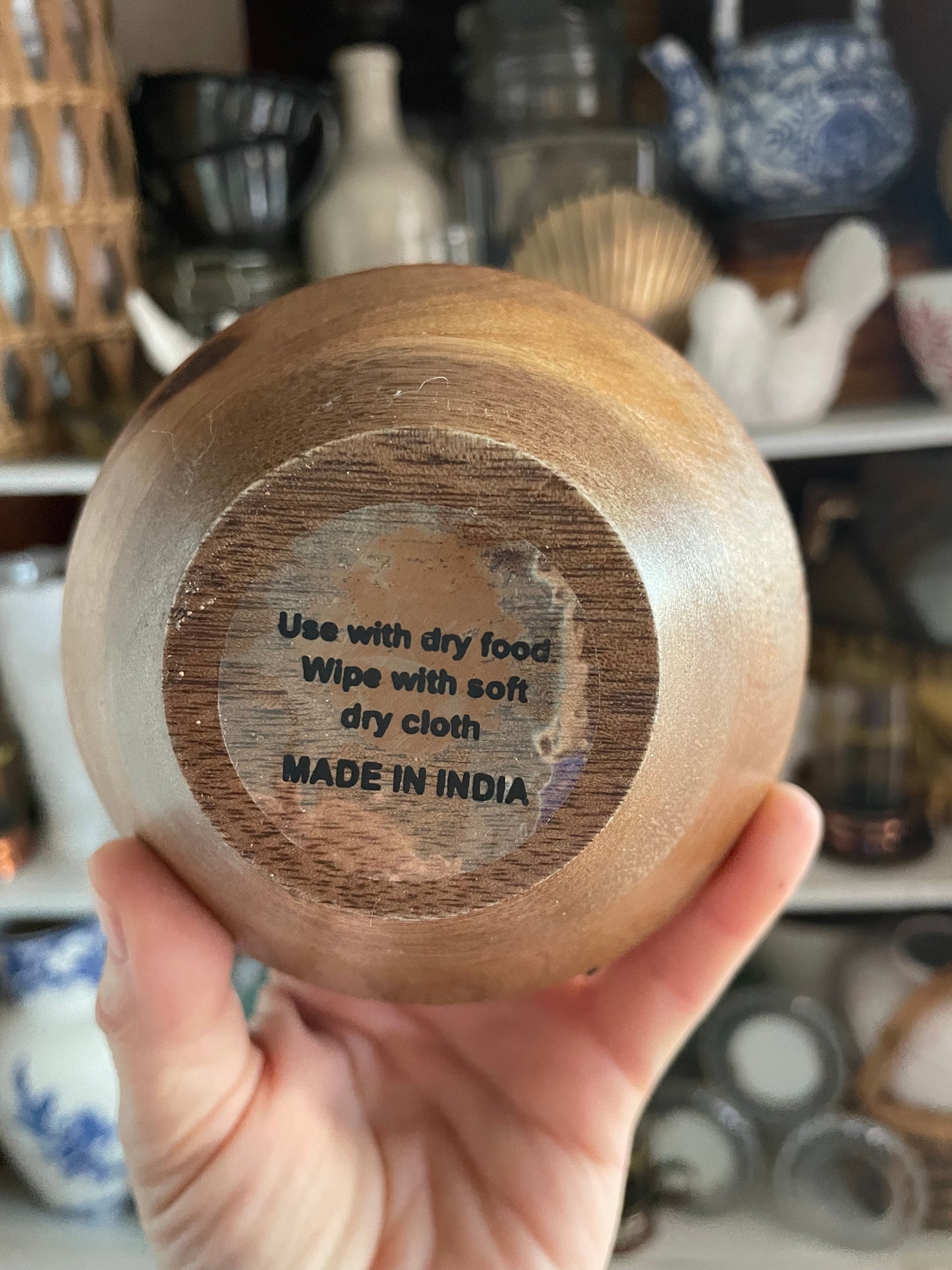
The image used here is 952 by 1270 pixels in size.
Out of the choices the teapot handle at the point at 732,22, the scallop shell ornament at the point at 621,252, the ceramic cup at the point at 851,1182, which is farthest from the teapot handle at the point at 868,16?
the ceramic cup at the point at 851,1182

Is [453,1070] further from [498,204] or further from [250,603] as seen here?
[498,204]

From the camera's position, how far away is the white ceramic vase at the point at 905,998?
2.95 ft

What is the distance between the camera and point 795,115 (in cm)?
82

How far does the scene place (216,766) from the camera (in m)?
0.36

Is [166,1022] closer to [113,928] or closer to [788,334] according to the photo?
[113,928]

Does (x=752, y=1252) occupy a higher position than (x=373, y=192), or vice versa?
(x=373, y=192)

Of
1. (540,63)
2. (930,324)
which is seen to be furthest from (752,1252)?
(540,63)

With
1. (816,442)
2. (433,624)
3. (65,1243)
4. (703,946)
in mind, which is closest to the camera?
(433,624)

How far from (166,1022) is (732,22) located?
3.03ft

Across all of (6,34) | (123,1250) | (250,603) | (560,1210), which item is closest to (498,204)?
(6,34)

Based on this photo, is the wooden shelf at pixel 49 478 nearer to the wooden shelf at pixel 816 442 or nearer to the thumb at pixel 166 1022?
the wooden shelf at pixel 816 442

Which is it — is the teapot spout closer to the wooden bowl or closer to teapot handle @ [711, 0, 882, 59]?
teapot handle @ [711, 0, 882, 59]

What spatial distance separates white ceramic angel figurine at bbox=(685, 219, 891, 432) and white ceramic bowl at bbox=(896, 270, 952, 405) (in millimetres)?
26

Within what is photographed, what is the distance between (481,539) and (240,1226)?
0.35 m
